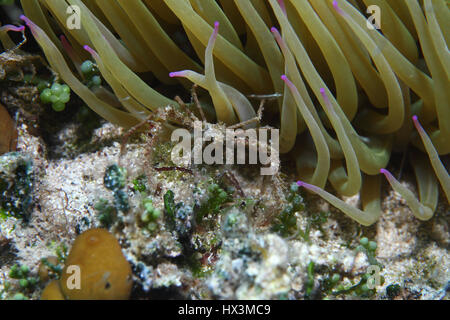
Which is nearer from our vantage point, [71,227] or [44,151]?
[71,227]

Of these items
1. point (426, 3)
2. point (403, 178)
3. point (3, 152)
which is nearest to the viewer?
point (426, 3)

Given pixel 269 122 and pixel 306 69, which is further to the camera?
pixel 269 122

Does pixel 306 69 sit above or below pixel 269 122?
above

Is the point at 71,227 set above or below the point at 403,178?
above

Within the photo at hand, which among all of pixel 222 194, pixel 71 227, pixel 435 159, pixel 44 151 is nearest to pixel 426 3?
pixel 435 159

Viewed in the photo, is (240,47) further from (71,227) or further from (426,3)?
(71,227)
